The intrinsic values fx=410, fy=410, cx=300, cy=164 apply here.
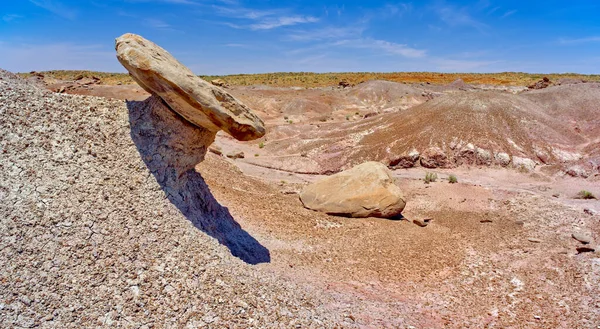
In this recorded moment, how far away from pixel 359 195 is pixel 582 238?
20.4 ft

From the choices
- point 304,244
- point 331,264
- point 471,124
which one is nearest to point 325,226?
point 304,244

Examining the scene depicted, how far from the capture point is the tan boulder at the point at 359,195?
43.6 feet

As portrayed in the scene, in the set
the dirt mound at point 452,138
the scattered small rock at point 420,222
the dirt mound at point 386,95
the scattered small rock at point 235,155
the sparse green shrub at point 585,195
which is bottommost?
the scattered small rock at point 420,222

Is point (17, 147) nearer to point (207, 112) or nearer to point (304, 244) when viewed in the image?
point (207, 112)

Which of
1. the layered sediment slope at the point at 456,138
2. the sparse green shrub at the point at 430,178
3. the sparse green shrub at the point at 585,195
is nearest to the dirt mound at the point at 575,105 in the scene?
the layered sediment slope at the point at 456,138

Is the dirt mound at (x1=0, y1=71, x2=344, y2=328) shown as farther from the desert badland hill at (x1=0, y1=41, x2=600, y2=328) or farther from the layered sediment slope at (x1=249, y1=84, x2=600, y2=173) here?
the layered sediment slope at (x1=249, y1=84, x2=600, y2=173)

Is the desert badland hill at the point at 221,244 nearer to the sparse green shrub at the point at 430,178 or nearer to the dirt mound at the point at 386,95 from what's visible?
the sparse green shrub at the point at 430,178

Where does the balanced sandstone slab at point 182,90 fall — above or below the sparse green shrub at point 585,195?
above

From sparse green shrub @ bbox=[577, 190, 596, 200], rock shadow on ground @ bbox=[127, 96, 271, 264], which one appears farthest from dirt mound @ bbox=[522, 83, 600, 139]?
rock shadow on ground @ bbox=[127, 96, 271, 264]

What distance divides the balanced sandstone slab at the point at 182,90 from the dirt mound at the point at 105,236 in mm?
607

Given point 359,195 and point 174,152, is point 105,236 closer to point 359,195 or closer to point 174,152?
point 174,152

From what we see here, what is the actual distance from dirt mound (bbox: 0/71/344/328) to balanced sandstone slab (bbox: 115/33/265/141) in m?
0.61

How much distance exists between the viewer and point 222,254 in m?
7.83

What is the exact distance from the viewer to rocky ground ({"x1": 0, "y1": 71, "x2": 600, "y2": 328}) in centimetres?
605
